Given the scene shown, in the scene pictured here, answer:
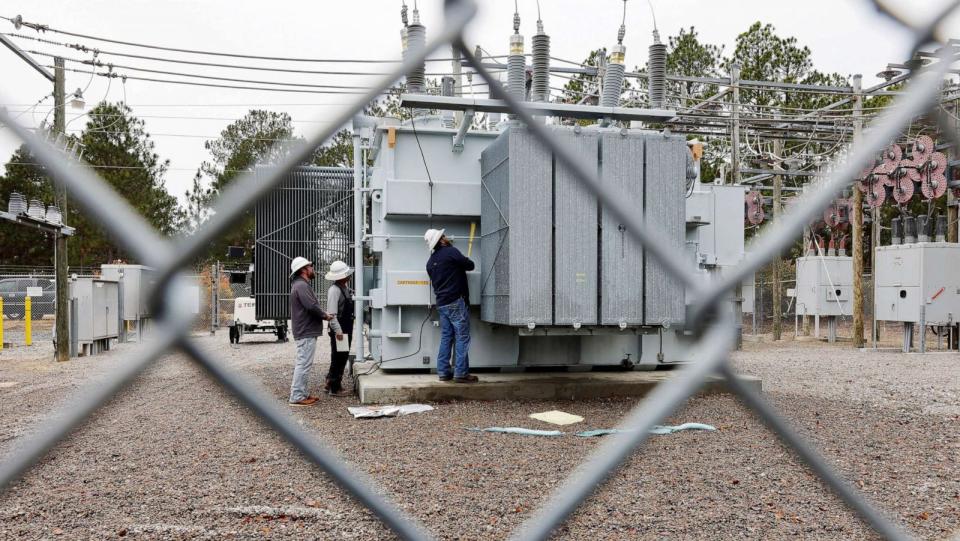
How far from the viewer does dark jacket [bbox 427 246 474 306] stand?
26.9 ft

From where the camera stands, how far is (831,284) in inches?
765

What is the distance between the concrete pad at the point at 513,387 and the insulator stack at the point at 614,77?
3.29 metres

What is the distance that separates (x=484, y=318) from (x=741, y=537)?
4.95 m

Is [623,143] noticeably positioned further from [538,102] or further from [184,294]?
[184,294]

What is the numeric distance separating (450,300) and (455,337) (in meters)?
0.52

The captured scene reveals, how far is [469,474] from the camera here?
530 cm

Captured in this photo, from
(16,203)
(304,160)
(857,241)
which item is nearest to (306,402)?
(16,203)

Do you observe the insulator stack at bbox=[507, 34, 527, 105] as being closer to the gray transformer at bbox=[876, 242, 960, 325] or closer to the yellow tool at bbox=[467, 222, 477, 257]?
the yellow tool at bbox=[467, 222, 477, 257]

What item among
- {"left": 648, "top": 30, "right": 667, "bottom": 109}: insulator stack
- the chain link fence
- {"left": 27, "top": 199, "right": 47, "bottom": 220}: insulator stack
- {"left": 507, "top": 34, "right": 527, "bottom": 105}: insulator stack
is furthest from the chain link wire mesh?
the chain link fence

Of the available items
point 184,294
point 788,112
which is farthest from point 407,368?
point 788,112

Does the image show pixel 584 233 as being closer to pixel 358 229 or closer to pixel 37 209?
pixel 358 229

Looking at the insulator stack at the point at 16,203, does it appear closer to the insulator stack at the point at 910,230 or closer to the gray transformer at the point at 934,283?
the gray transformer at the point at 934,283

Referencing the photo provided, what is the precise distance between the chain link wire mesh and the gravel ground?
75.0 inches

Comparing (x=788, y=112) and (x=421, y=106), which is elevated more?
(x=788, y=112)
